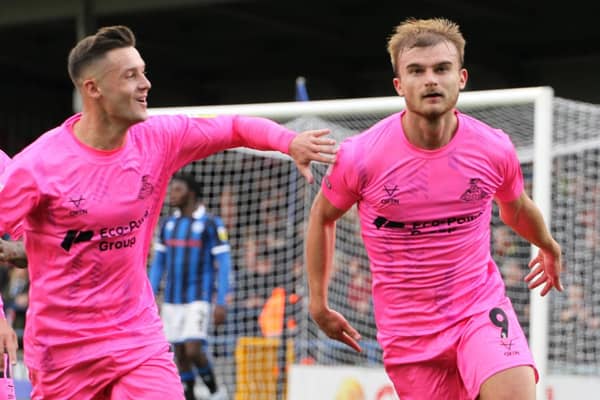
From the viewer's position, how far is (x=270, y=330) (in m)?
12.9

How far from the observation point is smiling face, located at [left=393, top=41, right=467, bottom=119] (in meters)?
5.62

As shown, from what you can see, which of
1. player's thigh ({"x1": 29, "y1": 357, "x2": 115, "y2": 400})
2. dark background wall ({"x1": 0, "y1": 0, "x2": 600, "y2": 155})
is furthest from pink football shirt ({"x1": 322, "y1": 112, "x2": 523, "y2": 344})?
dark background wall ({"x1": 0, "y1": 0, "x2": 600, "y2": 155})

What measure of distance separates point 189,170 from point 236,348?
1981 mm

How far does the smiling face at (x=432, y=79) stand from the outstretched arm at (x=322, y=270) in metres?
0.69

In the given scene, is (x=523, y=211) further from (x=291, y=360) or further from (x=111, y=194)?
(x=291, y=360)

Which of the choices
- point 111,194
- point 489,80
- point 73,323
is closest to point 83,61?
point 111,194

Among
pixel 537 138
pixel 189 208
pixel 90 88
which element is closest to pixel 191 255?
pixel 189 208

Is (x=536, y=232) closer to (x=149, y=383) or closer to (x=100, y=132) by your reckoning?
(x=149, y=383)

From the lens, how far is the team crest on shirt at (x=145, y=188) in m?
5.71

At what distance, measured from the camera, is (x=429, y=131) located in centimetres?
574

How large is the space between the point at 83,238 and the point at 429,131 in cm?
166

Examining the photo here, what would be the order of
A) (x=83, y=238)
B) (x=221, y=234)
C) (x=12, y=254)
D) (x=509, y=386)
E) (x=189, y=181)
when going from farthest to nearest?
(x=221, y=234), (x=189, y=181), (x=12, y=254), (x=83, y=238), (x=509, y=386)

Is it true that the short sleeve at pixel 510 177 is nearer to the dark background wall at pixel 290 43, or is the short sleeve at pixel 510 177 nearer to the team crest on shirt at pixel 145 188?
the team crest on shirt at pixel 145 188

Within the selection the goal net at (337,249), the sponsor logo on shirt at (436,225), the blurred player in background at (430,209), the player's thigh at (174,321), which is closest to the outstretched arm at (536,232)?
the blurred player in background at (430,209)
